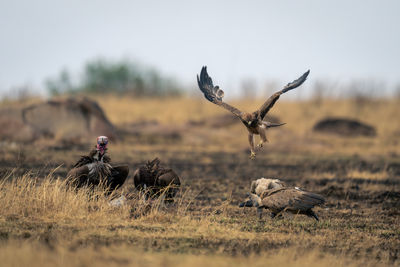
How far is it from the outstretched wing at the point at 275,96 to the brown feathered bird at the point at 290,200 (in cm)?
128

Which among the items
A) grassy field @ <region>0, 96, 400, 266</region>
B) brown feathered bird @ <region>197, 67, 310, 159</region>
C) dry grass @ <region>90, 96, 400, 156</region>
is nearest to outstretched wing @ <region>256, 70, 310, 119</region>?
brown feathered bird @ <region>197, 67, 310, 159</region>

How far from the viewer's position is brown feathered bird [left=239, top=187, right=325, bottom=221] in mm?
7496

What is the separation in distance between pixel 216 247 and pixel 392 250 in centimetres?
238

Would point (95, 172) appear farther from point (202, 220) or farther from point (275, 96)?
point (275, 96)

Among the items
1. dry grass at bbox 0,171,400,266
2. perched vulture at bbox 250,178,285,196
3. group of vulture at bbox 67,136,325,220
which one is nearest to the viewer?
dry grass at bbox 0,171,400,266

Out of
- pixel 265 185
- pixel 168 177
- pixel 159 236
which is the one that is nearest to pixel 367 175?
pixel 265 185

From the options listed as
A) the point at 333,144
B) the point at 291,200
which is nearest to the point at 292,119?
the point at 333,144

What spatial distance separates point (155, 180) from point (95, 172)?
102cm

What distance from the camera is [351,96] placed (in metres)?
36.0

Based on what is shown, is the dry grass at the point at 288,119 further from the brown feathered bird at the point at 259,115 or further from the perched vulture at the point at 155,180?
the brown feathered bird at the point at 259,115

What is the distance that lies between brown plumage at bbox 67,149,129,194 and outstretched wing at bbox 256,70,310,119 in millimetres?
2496

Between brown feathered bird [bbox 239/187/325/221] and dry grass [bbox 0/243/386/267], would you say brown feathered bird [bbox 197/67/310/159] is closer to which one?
brown feathered bird [bbox 239/187/325/221]

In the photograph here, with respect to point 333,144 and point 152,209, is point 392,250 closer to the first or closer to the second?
point 152,209

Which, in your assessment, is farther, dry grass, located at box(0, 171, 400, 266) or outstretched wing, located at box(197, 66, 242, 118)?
outstretched wing, located at box(197, 66, 242, 118)
